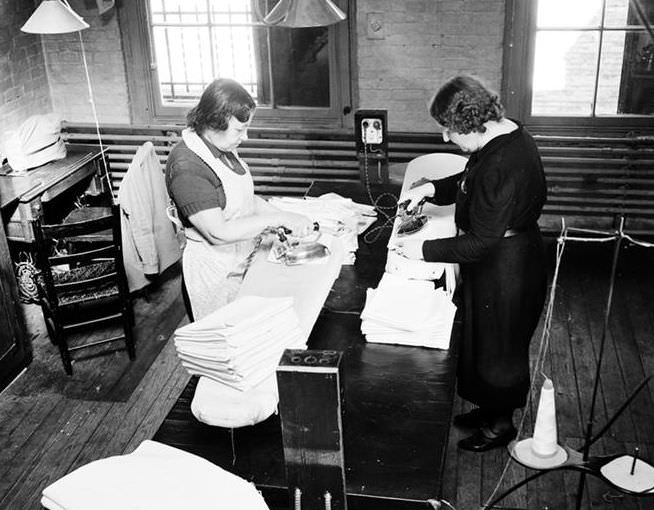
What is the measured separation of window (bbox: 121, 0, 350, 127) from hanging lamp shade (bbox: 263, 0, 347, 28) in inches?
90.2

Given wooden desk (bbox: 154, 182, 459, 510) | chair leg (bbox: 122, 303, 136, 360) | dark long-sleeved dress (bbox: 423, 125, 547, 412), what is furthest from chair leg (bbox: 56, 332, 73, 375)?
dark long-sleeved dress (bbox: 423, 125, 547, 412)

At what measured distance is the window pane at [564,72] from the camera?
18.4 ft

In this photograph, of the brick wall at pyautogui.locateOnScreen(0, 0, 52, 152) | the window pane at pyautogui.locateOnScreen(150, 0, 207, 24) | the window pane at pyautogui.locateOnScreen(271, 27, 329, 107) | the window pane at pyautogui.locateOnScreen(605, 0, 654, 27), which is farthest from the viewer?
the window pane at pyautogui.locateOnScreen(150, 0, 207, 24)

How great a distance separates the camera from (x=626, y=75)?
566cm

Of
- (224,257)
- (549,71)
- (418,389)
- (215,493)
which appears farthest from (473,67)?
(215,493)

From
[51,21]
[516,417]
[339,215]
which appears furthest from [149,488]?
[51,21]

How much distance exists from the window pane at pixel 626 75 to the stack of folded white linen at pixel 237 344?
4.10 metres

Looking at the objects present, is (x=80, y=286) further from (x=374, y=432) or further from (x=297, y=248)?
(x=374, y=432)

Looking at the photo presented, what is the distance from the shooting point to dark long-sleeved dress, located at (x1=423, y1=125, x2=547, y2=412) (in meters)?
2.97

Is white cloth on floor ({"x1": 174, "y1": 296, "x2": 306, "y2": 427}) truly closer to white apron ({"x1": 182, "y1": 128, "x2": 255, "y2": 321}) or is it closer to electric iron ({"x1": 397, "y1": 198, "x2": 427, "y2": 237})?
white apron ({"x1": 182, "y1": 128, "x2": 255, "y2": 321})

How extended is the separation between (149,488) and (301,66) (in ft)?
16.1

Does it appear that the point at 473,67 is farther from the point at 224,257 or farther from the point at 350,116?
the point at 224,257

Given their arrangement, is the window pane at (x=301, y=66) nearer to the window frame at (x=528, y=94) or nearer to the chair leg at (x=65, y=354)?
the window frame at (x=528, y=94)

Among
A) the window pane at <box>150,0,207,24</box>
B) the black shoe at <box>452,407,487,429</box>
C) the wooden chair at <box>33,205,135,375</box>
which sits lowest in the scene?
the black shoe at <box>452,407,487,429</box>
